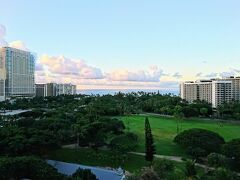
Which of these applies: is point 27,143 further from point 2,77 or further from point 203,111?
point 2,77

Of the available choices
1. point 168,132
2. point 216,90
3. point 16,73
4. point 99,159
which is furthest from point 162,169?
point 16,73

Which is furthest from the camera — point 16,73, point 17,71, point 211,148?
point 17,71

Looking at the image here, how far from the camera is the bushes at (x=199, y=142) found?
128 ft

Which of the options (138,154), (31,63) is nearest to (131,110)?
(138,154)

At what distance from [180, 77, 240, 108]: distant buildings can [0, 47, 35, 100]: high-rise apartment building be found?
6516 cm

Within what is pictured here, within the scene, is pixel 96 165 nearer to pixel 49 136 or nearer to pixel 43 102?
pixel 49 136

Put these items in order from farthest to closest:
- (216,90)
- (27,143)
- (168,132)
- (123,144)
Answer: (216,90) → (168,132) → (123,144) → (27,143)

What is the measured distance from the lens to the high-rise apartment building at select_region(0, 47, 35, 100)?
428 feet

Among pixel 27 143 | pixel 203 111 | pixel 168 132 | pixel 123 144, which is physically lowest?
pixel 168 132

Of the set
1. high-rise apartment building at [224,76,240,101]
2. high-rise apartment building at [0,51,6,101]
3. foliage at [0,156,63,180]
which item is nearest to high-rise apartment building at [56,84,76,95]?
high-rise apartment building at [0,51,6,101]

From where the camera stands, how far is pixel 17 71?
457 ft

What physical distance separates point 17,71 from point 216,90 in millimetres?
74352

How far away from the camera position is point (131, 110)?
284ft

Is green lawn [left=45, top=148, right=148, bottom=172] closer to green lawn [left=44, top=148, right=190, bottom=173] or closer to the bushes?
green lawn [left=44, top=148, right=190, bottom=173]
